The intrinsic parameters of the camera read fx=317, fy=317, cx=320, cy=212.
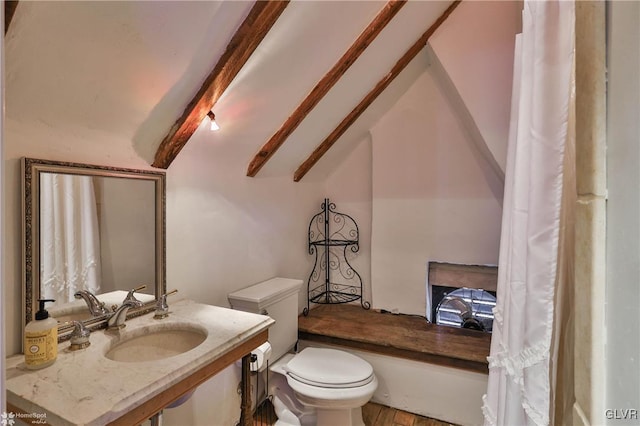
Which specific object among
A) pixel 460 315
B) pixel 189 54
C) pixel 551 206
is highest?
pixel 189 54

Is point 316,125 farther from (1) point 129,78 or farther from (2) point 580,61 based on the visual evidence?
(2) point 580,61

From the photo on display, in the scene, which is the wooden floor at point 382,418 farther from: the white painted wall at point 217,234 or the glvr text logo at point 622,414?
the glvr text logo at point 622,414

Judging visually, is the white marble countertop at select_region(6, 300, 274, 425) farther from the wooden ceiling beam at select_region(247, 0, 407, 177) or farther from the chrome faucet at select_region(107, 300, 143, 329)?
the wooden ceiling beam at select_region(247, 0, 407, 177)

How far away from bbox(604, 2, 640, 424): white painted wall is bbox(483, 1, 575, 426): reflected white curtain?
33 centimetres

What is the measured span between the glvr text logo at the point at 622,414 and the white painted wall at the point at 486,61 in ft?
5.96

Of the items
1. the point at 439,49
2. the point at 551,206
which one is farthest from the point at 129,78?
the point at 439,49

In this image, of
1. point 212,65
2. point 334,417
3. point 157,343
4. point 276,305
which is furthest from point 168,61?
point 334,417

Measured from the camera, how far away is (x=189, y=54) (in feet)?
4.18

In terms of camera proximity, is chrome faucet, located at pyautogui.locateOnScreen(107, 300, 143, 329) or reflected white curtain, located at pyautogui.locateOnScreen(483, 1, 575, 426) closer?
reflected white curtain, located at pyautogui.locateOnScreen(483, 1, 575, 426)

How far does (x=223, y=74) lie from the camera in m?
1.39

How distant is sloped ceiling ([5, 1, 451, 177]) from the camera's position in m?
0.98

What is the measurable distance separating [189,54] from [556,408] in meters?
1.64

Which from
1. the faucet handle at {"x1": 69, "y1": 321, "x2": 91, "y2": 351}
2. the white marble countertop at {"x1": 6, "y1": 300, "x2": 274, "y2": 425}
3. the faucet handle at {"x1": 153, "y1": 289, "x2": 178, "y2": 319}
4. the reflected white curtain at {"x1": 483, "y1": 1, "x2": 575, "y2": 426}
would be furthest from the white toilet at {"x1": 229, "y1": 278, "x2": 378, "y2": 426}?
the reflected white curtain at {"x1": 483, "y1": 1, "x2": 575, "y2": 426}

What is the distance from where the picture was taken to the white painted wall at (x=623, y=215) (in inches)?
16.3
